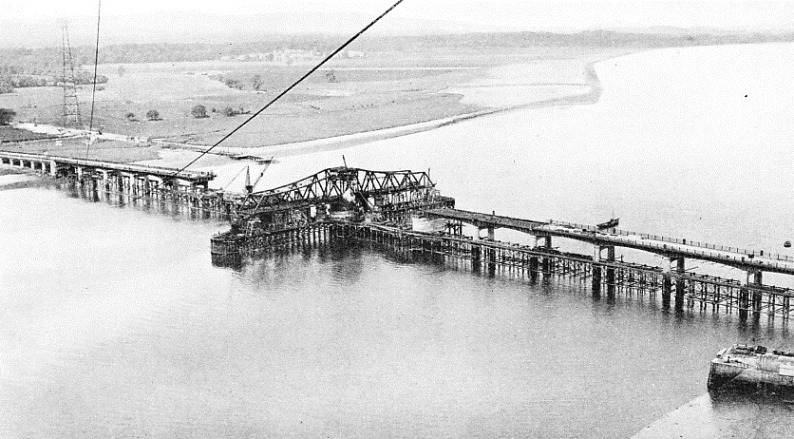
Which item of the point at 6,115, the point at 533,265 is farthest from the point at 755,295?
the point at 6,115

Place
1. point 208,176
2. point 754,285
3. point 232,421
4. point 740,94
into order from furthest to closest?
point 740,94 < point 208,176 < point 754,285 < point 232,421

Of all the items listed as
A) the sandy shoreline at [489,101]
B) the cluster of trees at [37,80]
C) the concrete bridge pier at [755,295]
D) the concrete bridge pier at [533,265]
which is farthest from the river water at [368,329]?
the cluster of trees at [37,80]

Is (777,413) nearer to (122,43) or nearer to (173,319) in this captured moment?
(173,319)

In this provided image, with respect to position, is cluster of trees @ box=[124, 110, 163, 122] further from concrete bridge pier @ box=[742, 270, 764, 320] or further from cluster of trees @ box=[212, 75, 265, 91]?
concrete bridge pier @ box=[742, 270, 764, 320]

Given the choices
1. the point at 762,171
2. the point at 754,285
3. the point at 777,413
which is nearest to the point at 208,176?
the point at 762,171

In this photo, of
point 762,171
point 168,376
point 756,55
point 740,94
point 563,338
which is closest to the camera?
point 168,376

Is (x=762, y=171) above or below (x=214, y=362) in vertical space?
above

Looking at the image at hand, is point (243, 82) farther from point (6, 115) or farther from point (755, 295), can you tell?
point (755, 295)
